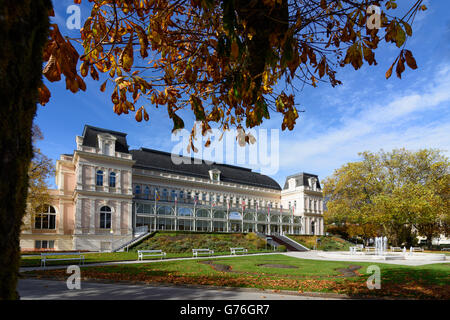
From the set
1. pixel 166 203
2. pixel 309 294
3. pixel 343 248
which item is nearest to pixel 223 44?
pixel 309 294

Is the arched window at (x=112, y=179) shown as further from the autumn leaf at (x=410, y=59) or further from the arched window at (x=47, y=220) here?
the autumn leaf at (x=410, y=59)

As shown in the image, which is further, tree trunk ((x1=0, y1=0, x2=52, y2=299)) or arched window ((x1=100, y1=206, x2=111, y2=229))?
arched window ((x1=100, y1=206, x2=111, y2=229))

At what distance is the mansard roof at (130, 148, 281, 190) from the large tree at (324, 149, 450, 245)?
69.7 feet

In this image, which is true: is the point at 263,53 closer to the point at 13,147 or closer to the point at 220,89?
the point at 220,89

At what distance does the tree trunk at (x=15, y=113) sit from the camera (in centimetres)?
157

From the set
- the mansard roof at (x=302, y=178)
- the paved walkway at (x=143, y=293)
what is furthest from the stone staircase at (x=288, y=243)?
the paved walkway at (x=143, y=293)

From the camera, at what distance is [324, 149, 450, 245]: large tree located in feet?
109

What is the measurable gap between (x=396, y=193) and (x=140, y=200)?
32236 millimetres

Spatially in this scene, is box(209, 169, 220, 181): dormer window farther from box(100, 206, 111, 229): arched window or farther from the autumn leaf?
the autumn leaf

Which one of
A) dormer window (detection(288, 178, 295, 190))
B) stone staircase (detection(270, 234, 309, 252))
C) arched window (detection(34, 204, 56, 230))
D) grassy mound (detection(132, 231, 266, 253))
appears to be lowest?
stone staircase (detection(270, 234, 309, 252))

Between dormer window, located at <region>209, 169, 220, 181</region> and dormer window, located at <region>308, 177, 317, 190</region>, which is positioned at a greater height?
dormer window, located at <region>209, 169, 220, 181</region>

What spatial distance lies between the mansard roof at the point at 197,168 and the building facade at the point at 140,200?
183mm

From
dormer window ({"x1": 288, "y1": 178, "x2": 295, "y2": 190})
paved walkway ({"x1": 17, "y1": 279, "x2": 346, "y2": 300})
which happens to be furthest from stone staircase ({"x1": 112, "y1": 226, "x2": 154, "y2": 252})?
dormer window ({"x1": 288, "y1": 178, "x2": 295, "y2": 190})
